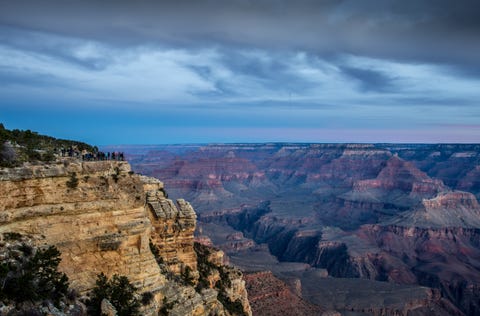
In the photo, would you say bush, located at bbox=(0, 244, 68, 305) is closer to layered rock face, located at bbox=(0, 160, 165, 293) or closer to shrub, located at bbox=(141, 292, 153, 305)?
layered rock face, located at bbox=(0, 160, 165, 293)

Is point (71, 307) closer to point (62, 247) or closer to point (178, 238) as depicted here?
point (62, 247)

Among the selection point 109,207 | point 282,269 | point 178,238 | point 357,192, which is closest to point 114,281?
point 109,207

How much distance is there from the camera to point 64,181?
1755cm

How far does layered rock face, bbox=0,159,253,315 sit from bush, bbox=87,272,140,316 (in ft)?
1.33

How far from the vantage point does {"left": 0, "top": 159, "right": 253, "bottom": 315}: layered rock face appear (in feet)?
53.0

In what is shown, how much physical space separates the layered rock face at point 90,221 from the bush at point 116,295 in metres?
0.41

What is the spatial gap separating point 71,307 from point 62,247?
101 inches

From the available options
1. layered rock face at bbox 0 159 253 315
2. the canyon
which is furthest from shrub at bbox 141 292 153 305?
the canyon

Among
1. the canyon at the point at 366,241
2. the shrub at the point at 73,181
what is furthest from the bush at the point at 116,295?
the canyon at the point at 366,241

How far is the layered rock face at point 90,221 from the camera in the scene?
1616 cm

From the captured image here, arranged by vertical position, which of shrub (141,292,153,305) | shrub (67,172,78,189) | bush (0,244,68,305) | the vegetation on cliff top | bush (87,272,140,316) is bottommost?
shrub (141,292,153,305)

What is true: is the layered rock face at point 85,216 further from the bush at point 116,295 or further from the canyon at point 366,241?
the canyon at point 366,241

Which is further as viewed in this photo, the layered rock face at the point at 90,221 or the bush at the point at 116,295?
the bush at the point at 116,295

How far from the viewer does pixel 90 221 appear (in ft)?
59.1
